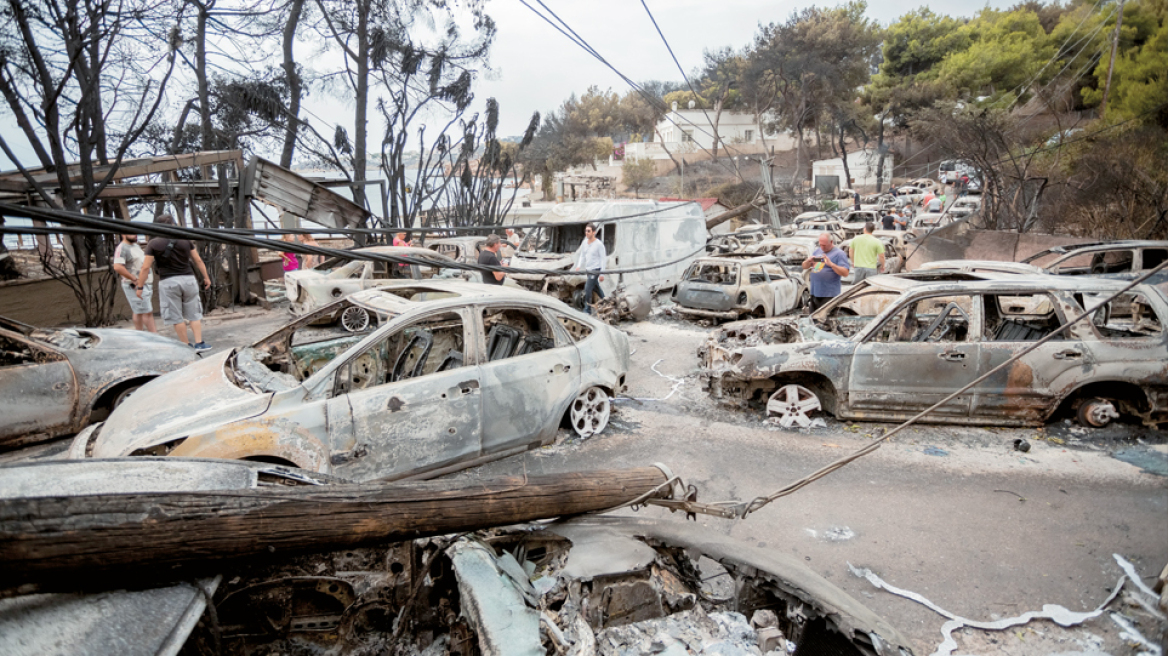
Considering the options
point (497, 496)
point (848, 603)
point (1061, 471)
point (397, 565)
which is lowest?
point (1061, 471)

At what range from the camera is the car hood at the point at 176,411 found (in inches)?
152

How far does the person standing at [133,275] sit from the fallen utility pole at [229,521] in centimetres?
792

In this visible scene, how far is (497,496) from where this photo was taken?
2549 mm

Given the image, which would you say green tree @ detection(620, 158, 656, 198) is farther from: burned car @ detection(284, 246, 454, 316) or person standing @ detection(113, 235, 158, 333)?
person standing @ detection(113, 235, 158, 333)

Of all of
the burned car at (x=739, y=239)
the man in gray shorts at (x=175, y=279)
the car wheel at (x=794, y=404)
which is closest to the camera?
the car wheel at (x=794, y=404)

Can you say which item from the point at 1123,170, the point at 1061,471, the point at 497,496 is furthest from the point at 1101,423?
the point at 1123,170

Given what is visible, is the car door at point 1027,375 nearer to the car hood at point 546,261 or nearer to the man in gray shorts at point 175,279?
the car hood at point 546,261

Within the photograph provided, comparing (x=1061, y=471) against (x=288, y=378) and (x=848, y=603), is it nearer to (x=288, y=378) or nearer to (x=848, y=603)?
(x=848, y=603)

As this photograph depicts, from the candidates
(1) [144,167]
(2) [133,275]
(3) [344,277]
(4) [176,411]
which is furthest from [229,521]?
(1) [144,167]

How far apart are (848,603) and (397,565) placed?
6.30ft

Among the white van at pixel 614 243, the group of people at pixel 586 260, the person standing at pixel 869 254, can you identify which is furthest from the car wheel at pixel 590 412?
the person standing at pixel 869 254

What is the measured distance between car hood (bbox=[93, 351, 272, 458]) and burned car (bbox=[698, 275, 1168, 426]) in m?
4.51

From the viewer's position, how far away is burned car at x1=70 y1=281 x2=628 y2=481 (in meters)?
4.01

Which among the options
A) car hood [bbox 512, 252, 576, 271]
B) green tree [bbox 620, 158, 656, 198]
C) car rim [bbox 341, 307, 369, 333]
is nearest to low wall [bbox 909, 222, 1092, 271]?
car hood [bbox 512, 252, 576, 271]
